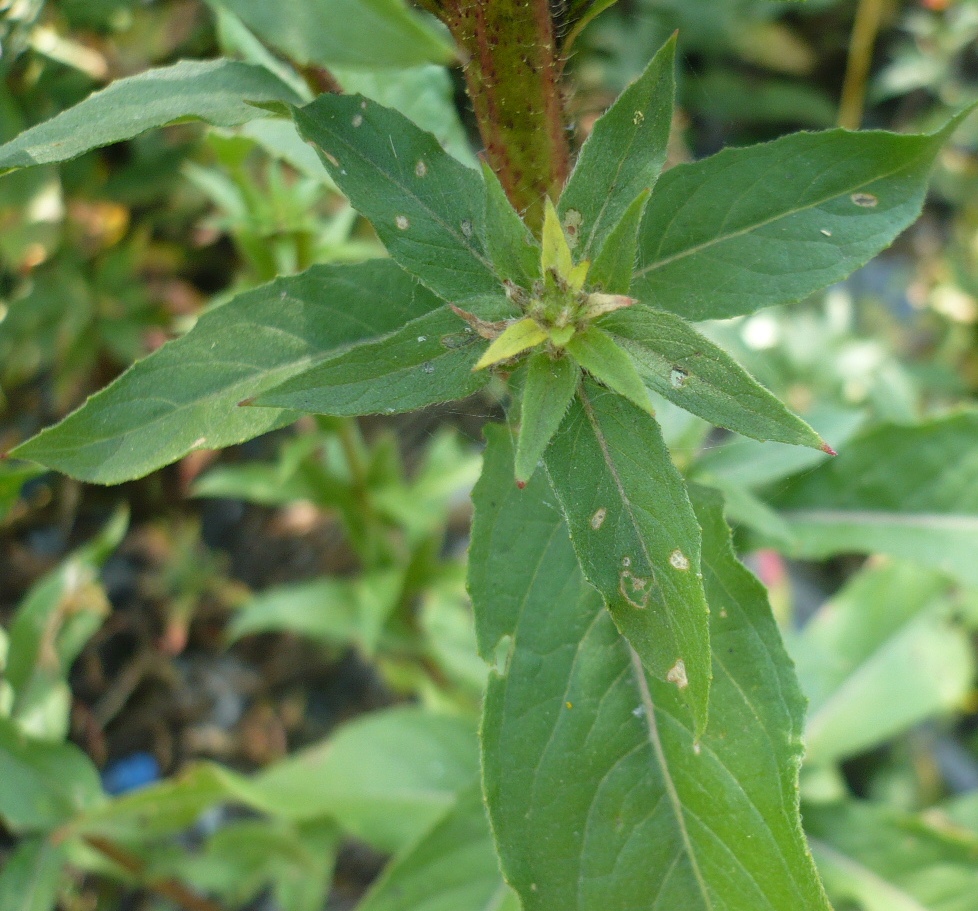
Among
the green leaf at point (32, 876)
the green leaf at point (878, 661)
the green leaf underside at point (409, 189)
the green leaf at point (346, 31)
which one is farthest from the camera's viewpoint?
the green leaf at point (878, 661)

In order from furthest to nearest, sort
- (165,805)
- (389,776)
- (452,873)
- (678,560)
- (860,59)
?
(860,59), (389,776), (165,805), (452,873), (678,560)

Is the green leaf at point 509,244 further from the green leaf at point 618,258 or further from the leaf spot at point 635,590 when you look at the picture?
the leaf spot at point 635,590

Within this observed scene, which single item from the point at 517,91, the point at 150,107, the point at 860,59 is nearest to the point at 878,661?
the point at 517,91

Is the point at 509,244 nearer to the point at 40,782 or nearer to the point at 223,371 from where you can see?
the point at 223,371

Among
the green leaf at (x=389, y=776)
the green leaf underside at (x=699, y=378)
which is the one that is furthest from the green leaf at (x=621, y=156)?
the green leaf at (x=389, y=776)

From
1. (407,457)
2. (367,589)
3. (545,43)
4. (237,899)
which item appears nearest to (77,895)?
(237,899)

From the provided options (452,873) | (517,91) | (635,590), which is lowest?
(452,873)
